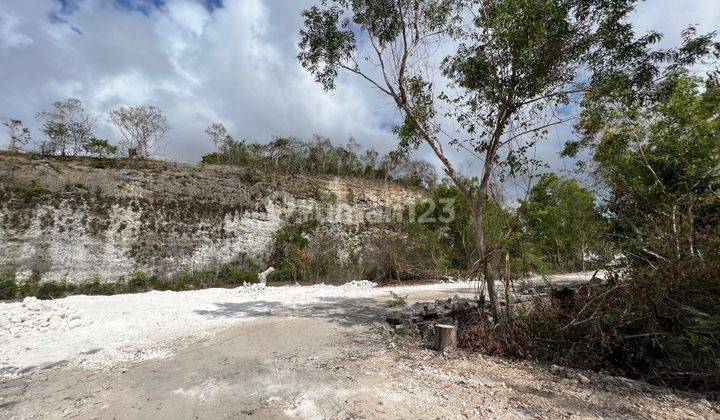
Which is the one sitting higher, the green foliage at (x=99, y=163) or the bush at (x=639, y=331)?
the green foliage at (x=99, y=163)

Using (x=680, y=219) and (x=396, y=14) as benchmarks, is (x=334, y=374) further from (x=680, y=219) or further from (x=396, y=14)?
(x=396, y=14)

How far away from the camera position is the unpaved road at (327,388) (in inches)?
125

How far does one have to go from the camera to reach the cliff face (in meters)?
12.8

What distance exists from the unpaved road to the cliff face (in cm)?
1088

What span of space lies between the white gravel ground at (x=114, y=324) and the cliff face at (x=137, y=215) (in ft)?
18.4

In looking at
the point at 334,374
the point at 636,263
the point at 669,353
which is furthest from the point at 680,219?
the point at 334,374

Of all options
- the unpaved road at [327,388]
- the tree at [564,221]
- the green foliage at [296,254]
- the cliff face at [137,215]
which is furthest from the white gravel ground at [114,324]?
the tree at [564,221]

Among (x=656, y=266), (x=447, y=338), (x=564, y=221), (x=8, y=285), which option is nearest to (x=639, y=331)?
(x=656, y=266)

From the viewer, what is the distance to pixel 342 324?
21.4 feet

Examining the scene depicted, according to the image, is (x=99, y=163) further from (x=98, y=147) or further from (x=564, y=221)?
(x=564, y=221)

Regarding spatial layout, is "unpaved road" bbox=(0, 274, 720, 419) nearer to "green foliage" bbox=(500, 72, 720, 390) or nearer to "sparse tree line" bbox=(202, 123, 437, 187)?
"green foliage" bbox=(500, 72, 720, 390)

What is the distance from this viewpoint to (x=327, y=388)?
3.63 meters

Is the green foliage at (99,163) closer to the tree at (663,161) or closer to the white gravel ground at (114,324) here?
the white gravel ground at (114,324)

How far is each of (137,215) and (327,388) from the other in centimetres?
1457
